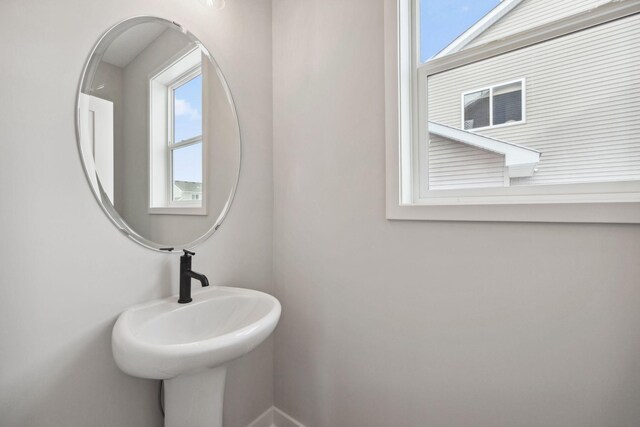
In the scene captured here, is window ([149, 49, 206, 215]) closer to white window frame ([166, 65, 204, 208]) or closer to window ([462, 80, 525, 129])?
white window frame ([166, 65, 204, 208])

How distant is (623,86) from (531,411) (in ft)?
3.26

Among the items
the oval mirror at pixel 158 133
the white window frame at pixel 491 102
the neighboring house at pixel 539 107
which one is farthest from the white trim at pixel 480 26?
the oval mirror at pixel 158 133

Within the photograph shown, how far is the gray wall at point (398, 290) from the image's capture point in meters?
0.77

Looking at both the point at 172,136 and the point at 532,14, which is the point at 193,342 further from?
the point at 532,14

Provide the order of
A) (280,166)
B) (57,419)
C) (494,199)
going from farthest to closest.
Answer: (280,166), (494,199), (57,419)

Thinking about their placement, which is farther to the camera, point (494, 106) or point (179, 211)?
point (179, 211)

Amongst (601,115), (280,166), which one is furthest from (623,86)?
(280,166)

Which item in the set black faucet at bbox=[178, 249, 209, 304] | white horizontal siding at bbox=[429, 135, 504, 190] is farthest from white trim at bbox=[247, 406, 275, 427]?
white horizontal siding at bbox=[429, 135, 504, 190]

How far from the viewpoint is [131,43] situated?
3.30ft

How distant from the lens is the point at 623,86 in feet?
2.62

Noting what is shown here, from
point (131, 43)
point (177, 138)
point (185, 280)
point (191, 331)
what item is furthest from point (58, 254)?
point (131, 43)

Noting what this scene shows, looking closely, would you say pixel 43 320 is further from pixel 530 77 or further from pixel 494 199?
pixel 530 77

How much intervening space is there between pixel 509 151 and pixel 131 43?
4.56ft

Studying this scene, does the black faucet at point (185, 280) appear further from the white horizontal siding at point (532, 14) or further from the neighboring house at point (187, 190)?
the white horizontal siding at point (532, 14)
